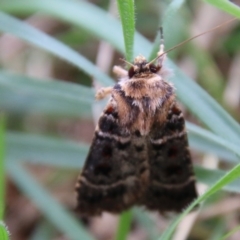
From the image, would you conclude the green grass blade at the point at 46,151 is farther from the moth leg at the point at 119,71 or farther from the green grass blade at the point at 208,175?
the green grass blade at the point at 208,175

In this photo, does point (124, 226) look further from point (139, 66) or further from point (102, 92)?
point (139, 66)

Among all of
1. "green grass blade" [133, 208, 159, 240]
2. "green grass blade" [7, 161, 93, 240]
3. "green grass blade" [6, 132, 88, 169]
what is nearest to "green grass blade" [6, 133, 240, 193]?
"green grass blade" [6, 132, 88, 169]

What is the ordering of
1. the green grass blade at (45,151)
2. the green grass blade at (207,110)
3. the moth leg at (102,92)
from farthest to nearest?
the green grass blade at (45,151) < the moth leg at (102,92) < the green grass blade at (207,110)

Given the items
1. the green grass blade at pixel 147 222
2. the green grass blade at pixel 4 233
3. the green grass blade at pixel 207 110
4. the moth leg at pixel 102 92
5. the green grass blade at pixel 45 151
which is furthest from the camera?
the green grass blade at pixel 147 222

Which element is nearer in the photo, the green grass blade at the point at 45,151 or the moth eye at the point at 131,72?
the moth eye at the point at 131,72

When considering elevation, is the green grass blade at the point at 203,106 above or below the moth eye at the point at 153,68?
below

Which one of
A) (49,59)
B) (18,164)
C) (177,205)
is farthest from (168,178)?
(49,59)

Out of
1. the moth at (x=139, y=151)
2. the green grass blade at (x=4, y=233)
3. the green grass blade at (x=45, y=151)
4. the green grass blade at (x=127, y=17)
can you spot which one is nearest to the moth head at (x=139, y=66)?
the moth at (x=139, y=151)

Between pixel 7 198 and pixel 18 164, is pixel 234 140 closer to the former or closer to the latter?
pixel 18 164
